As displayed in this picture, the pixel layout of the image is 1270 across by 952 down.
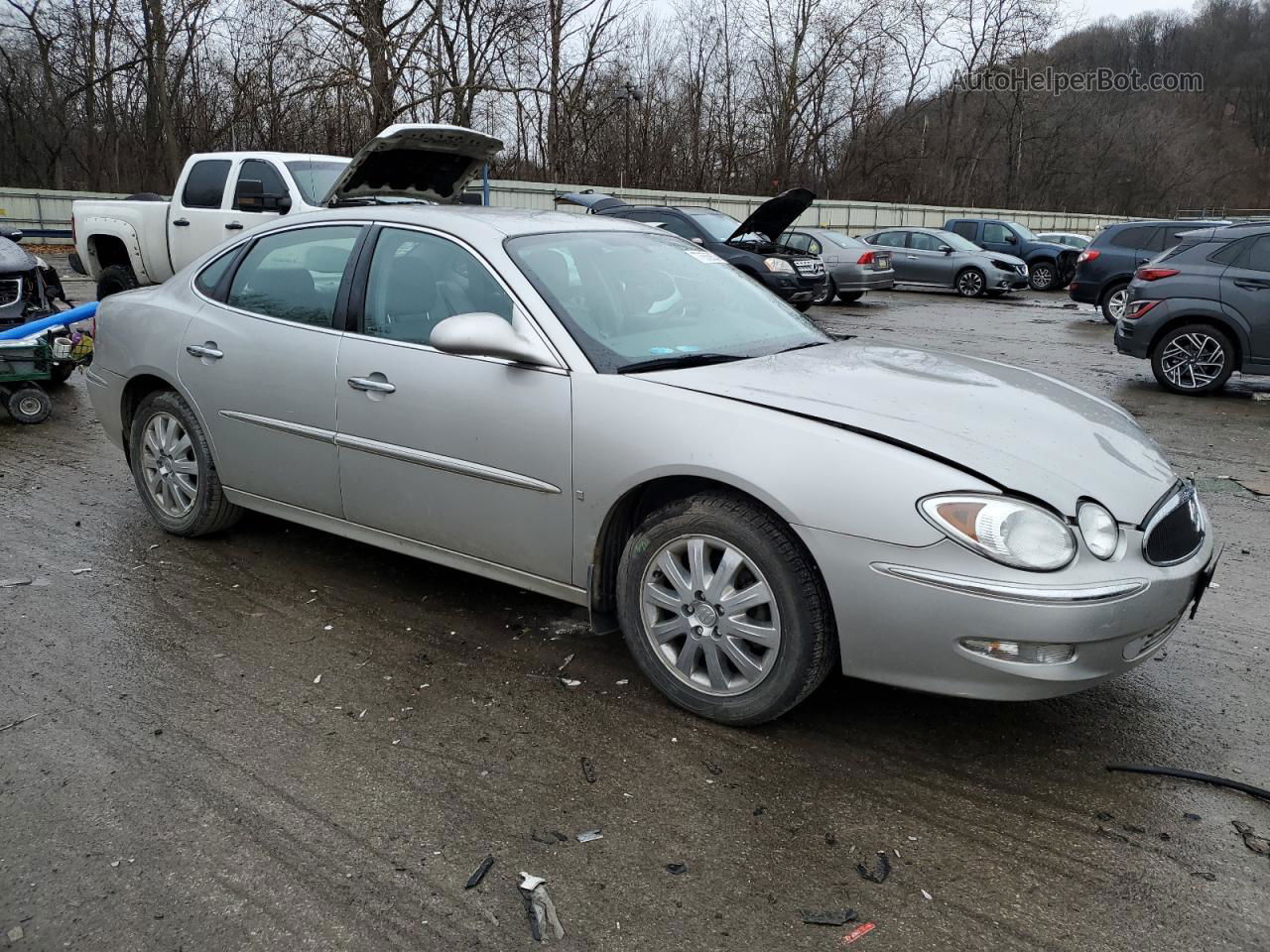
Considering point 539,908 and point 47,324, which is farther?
point 47,324

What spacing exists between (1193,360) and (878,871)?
8997 mm

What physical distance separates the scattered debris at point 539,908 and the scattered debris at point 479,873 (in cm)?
10

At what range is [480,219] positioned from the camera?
411 cm

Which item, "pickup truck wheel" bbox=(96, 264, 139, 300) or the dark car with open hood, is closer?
"pickup truck wheel" bbox=(96, 264, 139, 300)

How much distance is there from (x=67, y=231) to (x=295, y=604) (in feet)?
92.1

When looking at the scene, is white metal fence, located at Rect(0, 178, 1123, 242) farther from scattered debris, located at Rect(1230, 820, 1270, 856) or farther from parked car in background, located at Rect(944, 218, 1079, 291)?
scattered debris, located at Rect(1230, 820, 1270, 856)

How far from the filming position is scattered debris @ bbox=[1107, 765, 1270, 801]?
2951mm

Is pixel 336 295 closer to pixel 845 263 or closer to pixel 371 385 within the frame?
pixel 371 385

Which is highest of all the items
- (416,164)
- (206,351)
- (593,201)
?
(593,201)

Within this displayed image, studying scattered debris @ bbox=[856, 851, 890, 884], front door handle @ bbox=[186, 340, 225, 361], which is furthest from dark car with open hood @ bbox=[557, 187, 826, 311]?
scattered debris @ bbox=[856, 851, 890, 884]

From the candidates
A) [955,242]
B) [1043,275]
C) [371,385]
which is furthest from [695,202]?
[371,385]

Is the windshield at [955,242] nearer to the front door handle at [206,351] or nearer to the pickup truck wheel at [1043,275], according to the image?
the pickup truck wheel at [1043,275]

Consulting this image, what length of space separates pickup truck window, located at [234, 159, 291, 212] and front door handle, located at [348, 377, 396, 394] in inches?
315

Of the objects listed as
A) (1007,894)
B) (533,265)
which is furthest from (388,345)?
(1007,894)
